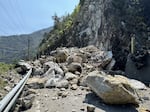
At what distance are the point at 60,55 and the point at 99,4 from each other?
16843 millimetres

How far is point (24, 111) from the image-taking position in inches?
270

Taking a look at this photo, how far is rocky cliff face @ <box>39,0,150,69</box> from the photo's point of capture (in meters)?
17.2

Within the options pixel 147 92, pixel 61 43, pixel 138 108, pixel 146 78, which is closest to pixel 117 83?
pixel 138 108

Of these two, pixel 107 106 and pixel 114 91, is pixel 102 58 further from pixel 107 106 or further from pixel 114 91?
pixel 114 91

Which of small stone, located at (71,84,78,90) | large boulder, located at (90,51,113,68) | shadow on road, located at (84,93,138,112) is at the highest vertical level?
large boulder, located at (90,51,113,68)

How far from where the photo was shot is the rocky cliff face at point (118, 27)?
1717 centimetres

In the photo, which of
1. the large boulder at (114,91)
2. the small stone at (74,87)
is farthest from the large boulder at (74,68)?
the large boulder at (114,91)

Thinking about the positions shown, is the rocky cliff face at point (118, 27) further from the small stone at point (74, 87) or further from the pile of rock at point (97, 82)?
the small stone at point (74, 87)

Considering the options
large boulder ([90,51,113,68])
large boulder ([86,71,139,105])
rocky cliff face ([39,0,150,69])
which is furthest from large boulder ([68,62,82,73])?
large boulder ([86,71,139,105])

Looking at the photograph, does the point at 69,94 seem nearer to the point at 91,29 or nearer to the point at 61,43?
the point at 91,29

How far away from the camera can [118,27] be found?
813 inches

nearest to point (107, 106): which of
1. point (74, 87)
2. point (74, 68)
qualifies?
point (74, 87)

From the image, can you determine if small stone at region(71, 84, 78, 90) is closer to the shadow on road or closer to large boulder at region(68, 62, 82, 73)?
the shadow on road

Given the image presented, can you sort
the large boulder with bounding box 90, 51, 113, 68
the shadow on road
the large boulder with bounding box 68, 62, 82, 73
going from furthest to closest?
the large boulder with bounding box 90, 51, 113, 68
the large boulder with bounding box 68, 62, 82, 73
the shadow on road
